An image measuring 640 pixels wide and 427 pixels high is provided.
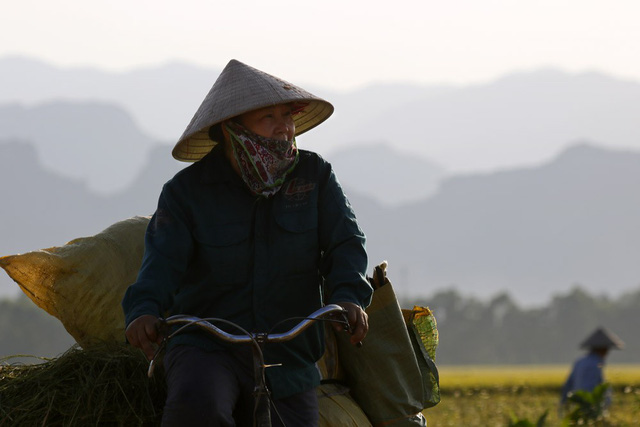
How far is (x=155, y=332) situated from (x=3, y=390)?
3.06ft

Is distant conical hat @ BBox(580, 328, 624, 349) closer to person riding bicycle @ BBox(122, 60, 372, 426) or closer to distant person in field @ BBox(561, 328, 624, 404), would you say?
distant person in field @ BBox(561, 328, 624, 404)

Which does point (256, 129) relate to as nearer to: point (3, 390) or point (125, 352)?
point (125, 352)

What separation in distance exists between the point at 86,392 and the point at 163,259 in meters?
0.60

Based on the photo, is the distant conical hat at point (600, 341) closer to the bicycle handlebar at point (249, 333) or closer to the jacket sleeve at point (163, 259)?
the jacket sleeve at point (163, 259)

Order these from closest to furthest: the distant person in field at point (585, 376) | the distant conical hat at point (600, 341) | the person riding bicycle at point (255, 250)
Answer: the person riding bicycle at point (255, 250), the distant person in field at point (585, 376), the distant conical hat at point (600, 341)

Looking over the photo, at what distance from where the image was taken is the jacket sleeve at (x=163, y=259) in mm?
3424

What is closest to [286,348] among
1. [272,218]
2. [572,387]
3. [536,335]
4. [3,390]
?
[272,218]

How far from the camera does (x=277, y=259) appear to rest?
11.7ft

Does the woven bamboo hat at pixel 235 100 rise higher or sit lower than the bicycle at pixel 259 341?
higher

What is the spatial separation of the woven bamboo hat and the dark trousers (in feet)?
2.73

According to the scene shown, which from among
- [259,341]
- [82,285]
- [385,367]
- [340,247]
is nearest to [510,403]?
[385,367]

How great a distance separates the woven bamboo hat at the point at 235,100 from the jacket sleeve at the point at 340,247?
1.02 ft

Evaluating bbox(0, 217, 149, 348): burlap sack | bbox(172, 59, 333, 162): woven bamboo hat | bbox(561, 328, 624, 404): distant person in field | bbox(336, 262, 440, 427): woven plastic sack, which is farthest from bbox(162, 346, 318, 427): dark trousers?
bbox(561, 328, 624, 404): distant person in field

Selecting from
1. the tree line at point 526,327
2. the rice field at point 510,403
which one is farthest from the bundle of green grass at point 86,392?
the tree line at point 526,327
